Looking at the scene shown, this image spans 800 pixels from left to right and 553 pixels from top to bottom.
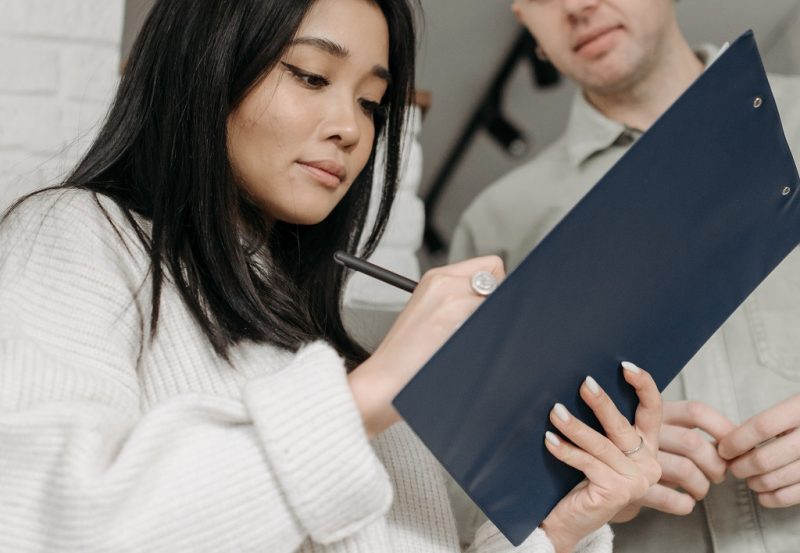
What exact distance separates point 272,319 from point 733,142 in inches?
18.9

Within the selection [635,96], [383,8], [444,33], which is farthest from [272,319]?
[444,33]

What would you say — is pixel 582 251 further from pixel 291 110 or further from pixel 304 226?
pixel 304 226

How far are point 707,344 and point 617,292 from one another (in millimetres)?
632

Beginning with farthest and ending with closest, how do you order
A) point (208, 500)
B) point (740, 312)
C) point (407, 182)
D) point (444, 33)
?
point (444, 33) → point (407, 182) → point (740, 312) → point (208, 500)

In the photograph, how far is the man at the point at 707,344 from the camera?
1.10 m

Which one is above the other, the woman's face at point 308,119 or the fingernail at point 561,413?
the woman's face at point 308,119

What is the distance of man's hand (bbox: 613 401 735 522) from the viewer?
109cm

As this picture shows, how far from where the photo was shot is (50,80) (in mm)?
1250

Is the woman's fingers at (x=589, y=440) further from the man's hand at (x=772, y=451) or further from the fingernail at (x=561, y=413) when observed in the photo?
the man's hand at (x=772, y=451)

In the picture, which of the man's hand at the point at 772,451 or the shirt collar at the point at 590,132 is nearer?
the man's hand at the point at 772,451

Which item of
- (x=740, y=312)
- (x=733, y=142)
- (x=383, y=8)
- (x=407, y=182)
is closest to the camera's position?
(x=733, y=142)

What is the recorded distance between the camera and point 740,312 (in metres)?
Result: 1.37

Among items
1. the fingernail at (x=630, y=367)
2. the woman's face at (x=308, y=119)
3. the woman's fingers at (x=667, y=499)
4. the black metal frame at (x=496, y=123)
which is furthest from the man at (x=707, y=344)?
the black metal frame at (x=496, y=123)

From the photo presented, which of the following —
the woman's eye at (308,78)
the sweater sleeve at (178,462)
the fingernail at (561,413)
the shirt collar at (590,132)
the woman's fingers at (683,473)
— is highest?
the shirt collar at (590,132)
